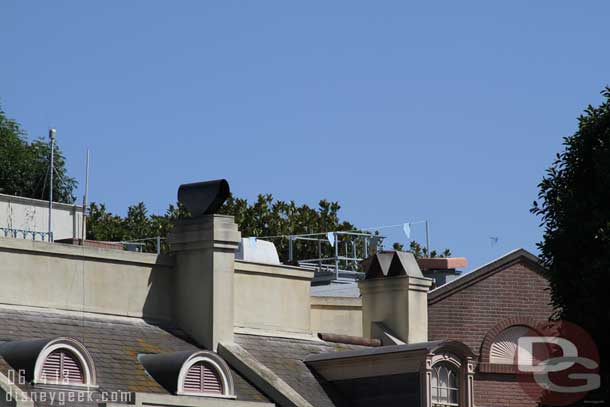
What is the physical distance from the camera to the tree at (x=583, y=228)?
86.6 feet

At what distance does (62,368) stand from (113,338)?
329 centimetres

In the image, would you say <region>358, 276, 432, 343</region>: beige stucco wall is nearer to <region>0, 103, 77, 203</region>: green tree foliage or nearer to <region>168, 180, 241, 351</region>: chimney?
<region>168, 180, 241, 351</region>: chimney

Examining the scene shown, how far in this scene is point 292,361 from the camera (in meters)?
33.3

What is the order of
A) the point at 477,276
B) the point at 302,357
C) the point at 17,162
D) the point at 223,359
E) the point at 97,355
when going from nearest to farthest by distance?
the point at 97,355 < the point at 223,359 < the point at 302,357 < the point at 477,276 < the point at 17,162

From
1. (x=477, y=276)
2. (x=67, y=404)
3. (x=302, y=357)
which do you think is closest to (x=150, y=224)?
(x=477, y=276)

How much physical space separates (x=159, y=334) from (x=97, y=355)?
2725 mm

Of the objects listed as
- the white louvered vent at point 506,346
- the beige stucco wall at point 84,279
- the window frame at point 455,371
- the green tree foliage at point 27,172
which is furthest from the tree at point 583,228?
the green tree foliage at point 27,172

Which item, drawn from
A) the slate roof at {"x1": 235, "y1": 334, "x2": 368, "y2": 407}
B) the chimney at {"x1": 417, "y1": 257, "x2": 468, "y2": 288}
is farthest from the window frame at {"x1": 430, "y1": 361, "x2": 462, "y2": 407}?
the chimney at {"x1": 417, "y1": 257, "x2": 468, "y2": 288}

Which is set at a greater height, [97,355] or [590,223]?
[590,223]

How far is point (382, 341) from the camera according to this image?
118 ft

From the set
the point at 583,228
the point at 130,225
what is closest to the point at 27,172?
the point at 130,225

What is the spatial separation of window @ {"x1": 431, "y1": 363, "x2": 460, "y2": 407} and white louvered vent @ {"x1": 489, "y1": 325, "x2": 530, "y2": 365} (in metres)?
6.99

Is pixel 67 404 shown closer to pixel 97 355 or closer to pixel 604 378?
pixel 97 355

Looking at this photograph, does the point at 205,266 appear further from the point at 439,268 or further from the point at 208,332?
the point at 439,268
